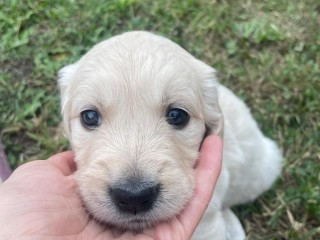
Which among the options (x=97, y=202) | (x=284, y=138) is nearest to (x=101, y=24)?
(x=284, y=138)

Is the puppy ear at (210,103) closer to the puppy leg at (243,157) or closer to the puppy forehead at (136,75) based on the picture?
the puppy forehead at (136,75)

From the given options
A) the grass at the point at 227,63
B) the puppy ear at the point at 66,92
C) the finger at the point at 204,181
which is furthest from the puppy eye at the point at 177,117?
the grass at the point at 227,63

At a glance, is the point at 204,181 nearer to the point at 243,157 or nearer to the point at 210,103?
the point at 210,103

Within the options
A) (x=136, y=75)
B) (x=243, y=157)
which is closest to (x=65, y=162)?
(x=136, y=75)

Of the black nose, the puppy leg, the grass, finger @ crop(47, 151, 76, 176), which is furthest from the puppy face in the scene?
the grass

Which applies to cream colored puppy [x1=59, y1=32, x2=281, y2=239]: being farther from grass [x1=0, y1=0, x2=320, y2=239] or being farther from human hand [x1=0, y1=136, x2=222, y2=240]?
grass [x1=0, y1=0, x2=320, y2=239]
